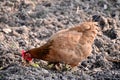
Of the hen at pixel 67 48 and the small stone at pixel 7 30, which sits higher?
the hen at pixel 67 48

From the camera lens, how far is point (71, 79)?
21.8 feet

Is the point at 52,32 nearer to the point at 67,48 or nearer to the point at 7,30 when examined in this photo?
the point at 7,30

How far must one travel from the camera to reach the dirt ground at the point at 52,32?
6918 millimetres

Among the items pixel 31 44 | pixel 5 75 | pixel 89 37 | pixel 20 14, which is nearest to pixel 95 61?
pixel 89 37

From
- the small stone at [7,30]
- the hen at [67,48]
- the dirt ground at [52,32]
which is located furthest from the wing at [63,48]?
the small stone at [7,30]

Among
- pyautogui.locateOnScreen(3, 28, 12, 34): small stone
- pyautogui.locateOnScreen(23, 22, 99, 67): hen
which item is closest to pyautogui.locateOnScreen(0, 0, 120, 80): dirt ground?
pyautogui.locateOnScreen(3, 28, 12, 34): small stone

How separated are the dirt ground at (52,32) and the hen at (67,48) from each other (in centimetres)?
21

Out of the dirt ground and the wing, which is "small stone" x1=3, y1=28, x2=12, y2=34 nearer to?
the dirt ground

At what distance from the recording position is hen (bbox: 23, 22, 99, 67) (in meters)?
7.10

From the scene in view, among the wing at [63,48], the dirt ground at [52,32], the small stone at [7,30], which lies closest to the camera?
the dirt ground at [52,32]

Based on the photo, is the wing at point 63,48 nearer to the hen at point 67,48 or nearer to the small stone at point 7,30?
the hen at point 67,48

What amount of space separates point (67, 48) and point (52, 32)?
240 centimetres

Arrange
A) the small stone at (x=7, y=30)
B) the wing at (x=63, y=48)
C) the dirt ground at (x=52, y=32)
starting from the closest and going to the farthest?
1. the dirt ground at (x=52, y=32)
2. the wing at (x=63, y=48)
3. the small stone at (x=7, y=30)

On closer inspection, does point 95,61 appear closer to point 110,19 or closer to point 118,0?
point 110,19
